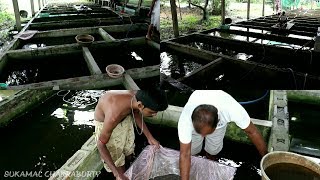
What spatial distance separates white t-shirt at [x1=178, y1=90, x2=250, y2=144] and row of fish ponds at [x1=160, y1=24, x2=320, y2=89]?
4.59 feet

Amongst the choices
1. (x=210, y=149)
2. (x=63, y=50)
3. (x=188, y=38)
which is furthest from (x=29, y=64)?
(x=210, y=149)

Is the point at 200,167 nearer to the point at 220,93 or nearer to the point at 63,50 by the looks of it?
the point at 220,93

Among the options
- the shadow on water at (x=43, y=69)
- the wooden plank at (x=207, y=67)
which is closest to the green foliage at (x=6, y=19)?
the shadow on water at (x=43, y=69)

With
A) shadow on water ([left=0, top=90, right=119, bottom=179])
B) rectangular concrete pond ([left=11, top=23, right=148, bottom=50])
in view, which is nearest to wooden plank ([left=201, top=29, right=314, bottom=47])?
rectangular concrete pond ([left=11, top=23, right=148, bottom=50])

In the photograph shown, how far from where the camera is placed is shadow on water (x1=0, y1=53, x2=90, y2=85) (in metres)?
4.79

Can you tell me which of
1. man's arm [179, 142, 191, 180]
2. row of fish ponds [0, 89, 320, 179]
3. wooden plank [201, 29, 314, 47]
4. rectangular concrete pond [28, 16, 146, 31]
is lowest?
row of fish ponds [0, 89, 320, 179]

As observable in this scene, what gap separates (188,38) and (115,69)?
2945 mm

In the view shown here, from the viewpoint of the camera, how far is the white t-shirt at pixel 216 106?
216 cm

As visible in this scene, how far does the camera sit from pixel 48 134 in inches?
157

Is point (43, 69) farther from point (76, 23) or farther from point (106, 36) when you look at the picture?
point (76, 23)

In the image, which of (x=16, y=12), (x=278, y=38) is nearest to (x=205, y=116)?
(x=278, y=38)

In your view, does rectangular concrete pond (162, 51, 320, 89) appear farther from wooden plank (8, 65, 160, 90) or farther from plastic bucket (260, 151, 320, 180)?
plastic bucket (260, 151, 320, 180)

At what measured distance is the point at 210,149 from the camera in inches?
118

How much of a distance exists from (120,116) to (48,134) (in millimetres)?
2276
